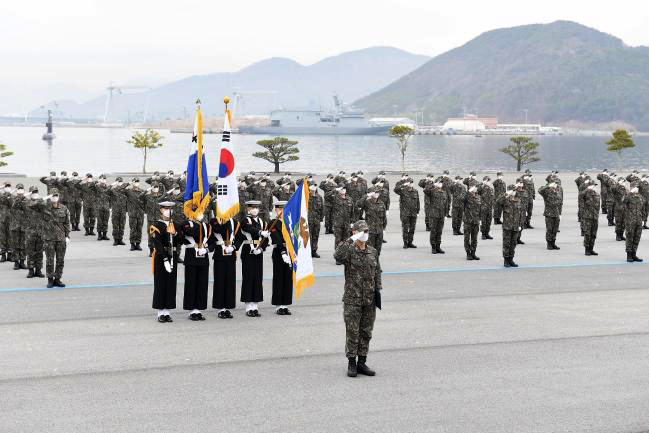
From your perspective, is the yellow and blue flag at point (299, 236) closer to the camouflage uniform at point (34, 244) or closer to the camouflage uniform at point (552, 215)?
the camouflage uniform at point (34, 244)

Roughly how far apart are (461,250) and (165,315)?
10843 millimetres

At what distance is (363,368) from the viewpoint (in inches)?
400

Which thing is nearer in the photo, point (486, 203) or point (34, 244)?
point (34, 244)

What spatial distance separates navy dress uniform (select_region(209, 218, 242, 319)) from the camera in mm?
13453

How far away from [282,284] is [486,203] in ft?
38.8

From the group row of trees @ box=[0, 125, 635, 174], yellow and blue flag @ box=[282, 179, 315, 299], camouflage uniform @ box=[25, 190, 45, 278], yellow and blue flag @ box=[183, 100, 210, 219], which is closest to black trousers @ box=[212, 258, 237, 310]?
yellow and blue flag @ box=[183, 100, 210, 219]

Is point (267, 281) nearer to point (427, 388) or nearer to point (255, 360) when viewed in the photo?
point (255, 360)

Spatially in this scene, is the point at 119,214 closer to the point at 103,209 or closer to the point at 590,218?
the point at 103,209

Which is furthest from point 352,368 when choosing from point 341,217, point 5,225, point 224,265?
point 5,225

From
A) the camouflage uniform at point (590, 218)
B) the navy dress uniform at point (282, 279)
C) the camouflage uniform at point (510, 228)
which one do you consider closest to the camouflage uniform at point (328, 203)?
the camouflage uniform at point (510, 228)

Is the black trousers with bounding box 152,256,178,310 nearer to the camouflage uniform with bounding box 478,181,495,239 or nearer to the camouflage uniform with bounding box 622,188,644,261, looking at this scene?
the camouflage uniform with bounding box 622,188,644,261

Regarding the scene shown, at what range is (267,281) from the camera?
16.8 metres

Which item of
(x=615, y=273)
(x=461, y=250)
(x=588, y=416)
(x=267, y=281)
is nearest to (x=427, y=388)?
(x=588, y=416)

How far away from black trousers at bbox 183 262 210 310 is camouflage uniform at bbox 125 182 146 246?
8653 millimetres
